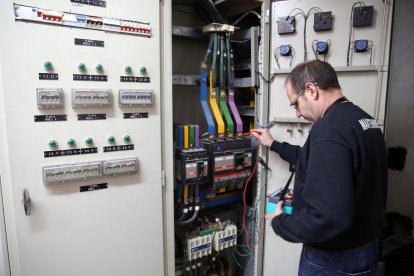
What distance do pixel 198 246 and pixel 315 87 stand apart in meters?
1.23

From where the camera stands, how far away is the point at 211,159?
1.71 meters

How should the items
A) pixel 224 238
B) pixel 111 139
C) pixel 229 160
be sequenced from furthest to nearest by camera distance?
pixel 224 238
pixel 229 160
pixel 111 139

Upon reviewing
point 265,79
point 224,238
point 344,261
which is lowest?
point 224,238

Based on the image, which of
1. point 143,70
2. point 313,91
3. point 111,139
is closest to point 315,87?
point 313,91

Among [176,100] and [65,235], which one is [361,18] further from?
[65,235]

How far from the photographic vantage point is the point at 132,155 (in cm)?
141

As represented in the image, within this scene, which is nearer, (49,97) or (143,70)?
(49,97)

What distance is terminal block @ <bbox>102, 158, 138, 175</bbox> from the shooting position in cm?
133

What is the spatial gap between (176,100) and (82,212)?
1053 millimetres

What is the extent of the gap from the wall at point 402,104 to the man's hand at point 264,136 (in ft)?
3.19

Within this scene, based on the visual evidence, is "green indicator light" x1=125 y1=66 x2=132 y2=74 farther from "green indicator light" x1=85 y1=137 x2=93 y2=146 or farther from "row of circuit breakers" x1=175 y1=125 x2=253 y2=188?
"row of circuit breakers" x1=175 y1=125 x2=253 y2=188

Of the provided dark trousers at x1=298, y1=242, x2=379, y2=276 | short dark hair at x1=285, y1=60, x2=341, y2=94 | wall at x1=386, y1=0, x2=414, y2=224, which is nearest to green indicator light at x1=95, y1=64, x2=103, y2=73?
short dark hair at x1=285, y1=60, x2=341, y2=94

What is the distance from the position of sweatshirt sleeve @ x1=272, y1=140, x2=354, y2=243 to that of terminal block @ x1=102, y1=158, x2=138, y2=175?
2.69 ft

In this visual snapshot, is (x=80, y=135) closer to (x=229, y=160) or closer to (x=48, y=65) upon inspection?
(x=48, y=65)
